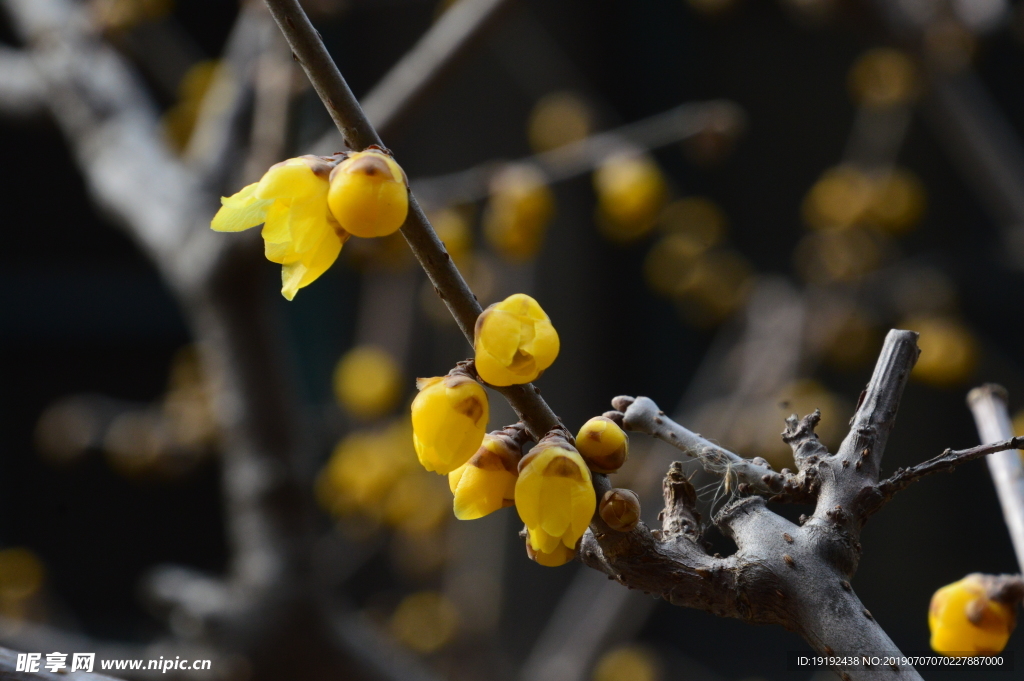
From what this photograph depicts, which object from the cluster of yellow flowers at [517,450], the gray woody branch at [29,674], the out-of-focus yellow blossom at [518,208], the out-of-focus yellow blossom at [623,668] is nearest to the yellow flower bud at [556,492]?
the cluster of yellow flowers at [517,450]

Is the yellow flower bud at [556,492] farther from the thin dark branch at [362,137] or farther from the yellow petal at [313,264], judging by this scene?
the yellow petal at [313,264]

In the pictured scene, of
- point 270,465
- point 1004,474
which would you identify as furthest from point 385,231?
point 270,465

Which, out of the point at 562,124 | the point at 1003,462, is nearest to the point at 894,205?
the point at 562,124

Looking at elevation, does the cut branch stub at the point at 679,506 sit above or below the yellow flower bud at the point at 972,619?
above

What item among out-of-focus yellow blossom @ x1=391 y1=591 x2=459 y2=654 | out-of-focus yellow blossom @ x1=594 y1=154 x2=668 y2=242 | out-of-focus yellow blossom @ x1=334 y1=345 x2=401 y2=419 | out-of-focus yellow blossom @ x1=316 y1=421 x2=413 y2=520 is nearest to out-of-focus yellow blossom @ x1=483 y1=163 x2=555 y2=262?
out-of-focus yellow blossom @ x1=594 y1=154 x2=668 y2=242

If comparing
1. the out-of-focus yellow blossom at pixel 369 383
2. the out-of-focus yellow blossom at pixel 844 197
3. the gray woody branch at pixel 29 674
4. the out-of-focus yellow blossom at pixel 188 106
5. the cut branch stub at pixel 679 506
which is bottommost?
the out-of-focus yellow blossom at pixel 369 383

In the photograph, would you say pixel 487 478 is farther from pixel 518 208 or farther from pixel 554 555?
pixel 518 208

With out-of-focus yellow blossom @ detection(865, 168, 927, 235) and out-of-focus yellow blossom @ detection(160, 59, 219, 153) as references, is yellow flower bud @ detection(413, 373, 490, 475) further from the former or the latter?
out-of-focus yellow blossom @ detection(865, 168, 927, 235)
